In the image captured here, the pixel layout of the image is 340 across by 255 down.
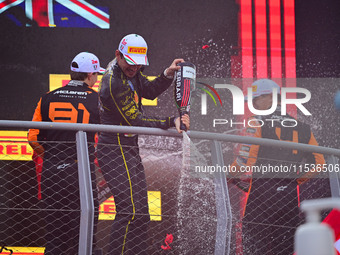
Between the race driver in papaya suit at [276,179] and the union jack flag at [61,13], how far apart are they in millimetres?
1715

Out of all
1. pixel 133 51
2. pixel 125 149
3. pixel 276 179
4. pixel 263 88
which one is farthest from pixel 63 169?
pixel 263 88

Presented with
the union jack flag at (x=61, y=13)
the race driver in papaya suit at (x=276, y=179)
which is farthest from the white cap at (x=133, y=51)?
the union jack flag at (x=61, y=13)

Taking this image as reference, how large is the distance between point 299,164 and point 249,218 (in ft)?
1.77

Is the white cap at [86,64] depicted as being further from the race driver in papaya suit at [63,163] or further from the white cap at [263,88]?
the white cap at [263,88]

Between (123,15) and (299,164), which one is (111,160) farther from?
(123,15)

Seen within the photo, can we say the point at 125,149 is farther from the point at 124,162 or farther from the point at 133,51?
the point at 133,51

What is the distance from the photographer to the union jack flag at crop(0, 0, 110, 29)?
4.32 m

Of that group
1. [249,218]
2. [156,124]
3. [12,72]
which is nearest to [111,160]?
[156,124]

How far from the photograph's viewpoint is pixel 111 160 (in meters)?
2.89

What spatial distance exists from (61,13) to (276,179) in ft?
7.63

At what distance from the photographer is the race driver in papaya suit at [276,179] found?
3.56 m

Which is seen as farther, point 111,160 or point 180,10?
point 180,10

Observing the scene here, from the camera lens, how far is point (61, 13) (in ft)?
14.3

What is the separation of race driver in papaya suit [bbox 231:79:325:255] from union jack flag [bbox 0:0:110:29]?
5.63 feet
